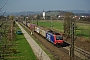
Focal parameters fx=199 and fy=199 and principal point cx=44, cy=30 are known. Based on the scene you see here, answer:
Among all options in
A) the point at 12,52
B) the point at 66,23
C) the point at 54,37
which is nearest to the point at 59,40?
the point at 54,37

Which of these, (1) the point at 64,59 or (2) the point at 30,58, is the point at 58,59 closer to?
(1) the point at 64,59

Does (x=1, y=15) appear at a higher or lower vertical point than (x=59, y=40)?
higher

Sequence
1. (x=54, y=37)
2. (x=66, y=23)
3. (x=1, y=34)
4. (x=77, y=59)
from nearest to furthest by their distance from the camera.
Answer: (x=1, y=34) < (x=77, y=59) < (x=54, y=37) < (x=66, y=23)

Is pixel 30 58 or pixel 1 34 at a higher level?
pixel 1 34

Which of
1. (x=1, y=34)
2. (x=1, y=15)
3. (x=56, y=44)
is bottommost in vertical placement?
(x=56, y=44)

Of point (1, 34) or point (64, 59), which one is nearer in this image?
point (1, 34)

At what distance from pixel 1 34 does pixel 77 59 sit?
17.0 meters

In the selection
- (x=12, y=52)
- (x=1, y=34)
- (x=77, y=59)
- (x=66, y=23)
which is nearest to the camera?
(x=1, y=34)

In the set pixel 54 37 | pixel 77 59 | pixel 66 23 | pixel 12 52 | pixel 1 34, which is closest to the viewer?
pixel 1 34

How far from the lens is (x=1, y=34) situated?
7.79 m

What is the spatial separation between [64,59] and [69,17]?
3389 cm

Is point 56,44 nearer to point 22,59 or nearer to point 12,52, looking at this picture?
point 12,52

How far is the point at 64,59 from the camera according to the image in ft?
80.3

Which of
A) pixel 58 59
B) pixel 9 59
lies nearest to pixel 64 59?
pixel 58 59
